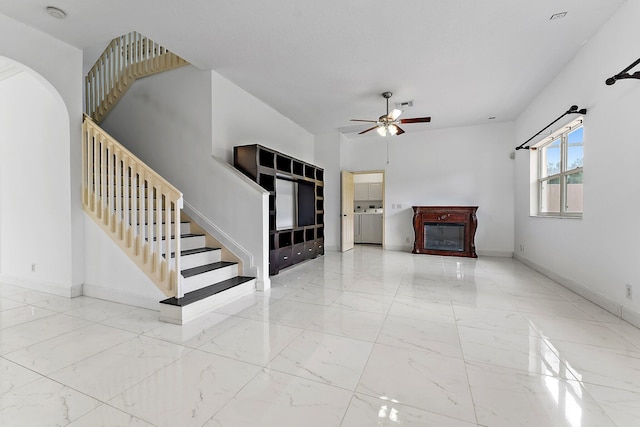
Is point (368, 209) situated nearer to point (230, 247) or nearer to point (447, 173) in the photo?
point (447, 173)

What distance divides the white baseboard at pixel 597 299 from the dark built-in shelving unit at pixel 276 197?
12.8ft

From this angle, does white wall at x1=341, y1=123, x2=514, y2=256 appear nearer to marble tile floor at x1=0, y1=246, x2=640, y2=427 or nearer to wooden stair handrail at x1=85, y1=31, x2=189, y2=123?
marble tile floor at x1=0, y1=246, x2=640, y2=427

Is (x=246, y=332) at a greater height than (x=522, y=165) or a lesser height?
lesser

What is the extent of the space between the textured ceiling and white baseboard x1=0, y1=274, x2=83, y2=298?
2.87m

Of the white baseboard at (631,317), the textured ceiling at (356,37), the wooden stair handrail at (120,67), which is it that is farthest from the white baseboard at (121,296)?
the white baseboard at (631,317)

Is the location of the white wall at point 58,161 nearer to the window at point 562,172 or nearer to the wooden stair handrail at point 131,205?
the wooden stair handrail at point 131,205

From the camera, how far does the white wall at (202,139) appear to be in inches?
148

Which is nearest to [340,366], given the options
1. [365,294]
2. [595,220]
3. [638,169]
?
[365,294]

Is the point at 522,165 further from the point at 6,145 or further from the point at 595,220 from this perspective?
the point at 6,145

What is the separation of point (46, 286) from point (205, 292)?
2215 mm

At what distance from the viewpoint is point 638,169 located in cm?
242

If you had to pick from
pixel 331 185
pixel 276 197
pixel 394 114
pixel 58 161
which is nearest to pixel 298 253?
pixel 276 197

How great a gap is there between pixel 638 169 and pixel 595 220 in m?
0.82

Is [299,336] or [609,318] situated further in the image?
[609,318]
